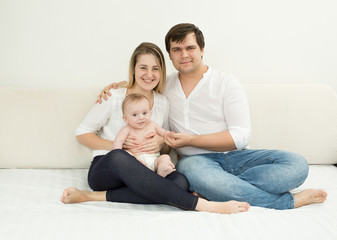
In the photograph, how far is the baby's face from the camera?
1639mm

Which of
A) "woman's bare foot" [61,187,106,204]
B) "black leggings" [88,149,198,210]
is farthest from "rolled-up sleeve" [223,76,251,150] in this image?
"woman's bare foot" [61,187,106,204]

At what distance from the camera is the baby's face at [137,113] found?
5.38ft

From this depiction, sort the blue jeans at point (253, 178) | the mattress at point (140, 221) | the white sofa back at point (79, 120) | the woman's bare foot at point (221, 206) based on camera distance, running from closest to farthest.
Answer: the mattress at point (140, 221)
the woman's bare foot at point (221, 206)
the blue jeans at point (253, 178)
the white sofa back at point (79, 120)

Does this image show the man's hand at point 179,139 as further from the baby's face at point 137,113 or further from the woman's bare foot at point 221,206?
the woman's bare foot at point 221,206

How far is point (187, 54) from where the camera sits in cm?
173

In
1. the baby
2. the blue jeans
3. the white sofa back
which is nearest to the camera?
the blue jeans

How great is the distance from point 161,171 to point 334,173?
105 centimetres

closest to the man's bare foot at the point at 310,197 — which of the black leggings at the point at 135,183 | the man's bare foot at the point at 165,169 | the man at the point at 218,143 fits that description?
the man at the point at 218,143

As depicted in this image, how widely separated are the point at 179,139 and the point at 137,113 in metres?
0.26

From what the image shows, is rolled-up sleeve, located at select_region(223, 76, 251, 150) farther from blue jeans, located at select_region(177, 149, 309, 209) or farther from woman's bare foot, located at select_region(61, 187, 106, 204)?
woman's bare foot, located at select_region(61, 187, 106, 204)

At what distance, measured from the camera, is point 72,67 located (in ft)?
7.13

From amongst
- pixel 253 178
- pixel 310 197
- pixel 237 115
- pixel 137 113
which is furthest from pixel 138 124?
pixel 310 197

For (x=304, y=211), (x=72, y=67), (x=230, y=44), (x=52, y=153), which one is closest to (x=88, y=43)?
(x=72, y=67)

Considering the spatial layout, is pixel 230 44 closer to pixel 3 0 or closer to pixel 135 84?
pixel 135 84
